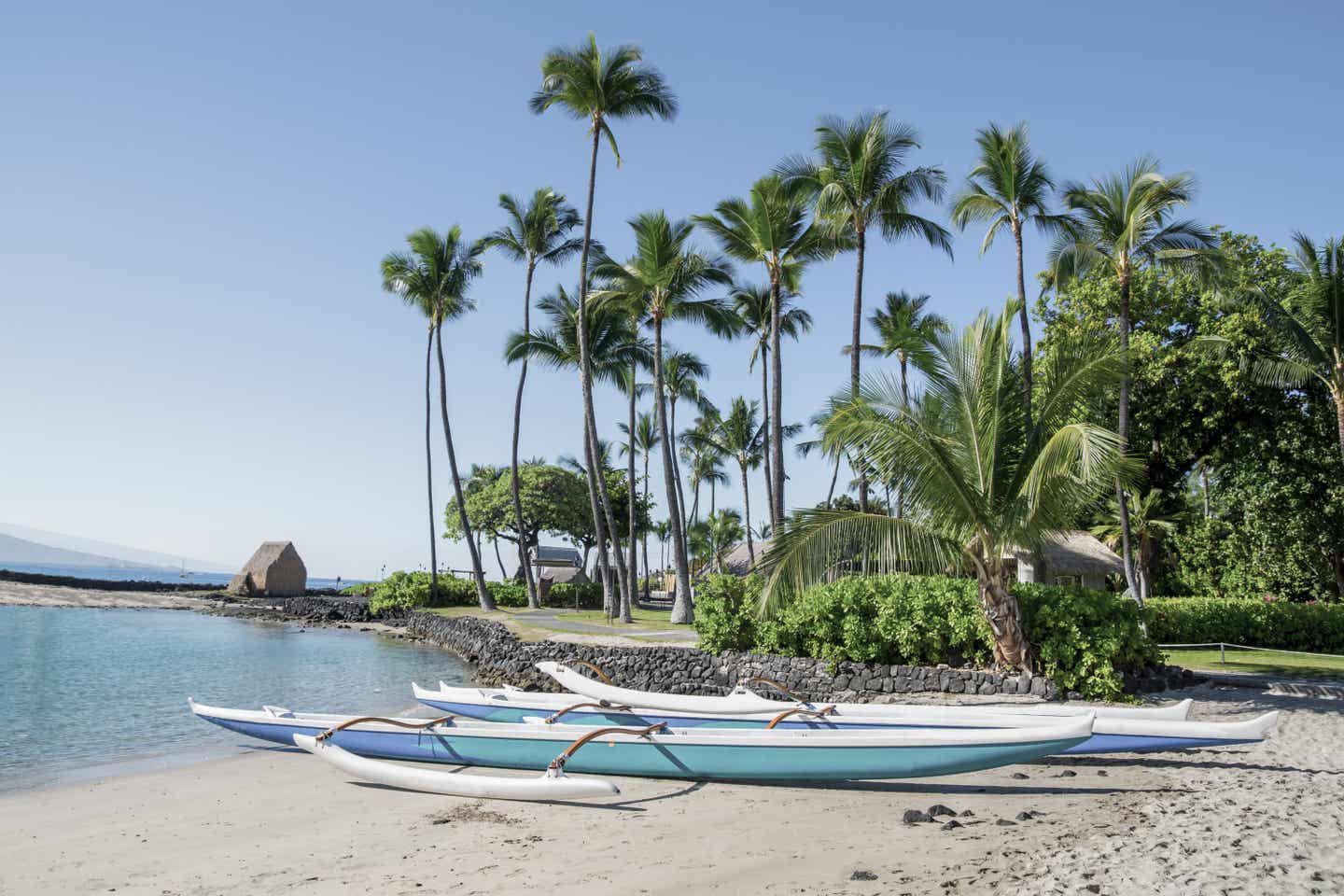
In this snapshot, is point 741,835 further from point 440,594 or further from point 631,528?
point 440,594

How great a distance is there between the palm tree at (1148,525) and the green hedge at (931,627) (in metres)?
18.9

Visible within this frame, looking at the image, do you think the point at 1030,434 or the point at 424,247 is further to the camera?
the point at 424,247

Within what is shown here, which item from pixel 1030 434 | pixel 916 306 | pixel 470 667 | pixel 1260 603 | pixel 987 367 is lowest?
pixel 470 667

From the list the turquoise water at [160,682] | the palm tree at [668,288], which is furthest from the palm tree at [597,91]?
the turquoise water at [160,682]

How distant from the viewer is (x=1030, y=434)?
11172mm

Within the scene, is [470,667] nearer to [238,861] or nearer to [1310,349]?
[238,861]

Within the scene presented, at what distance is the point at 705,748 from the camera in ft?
26.2

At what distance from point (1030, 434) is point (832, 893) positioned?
788cm

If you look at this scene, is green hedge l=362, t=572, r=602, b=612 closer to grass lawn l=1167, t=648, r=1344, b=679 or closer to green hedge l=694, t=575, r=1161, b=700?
green hedge l=694, t=575, r=1161, b=700

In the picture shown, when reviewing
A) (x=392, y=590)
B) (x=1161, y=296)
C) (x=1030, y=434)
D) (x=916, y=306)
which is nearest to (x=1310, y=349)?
(x=1161, y=296)

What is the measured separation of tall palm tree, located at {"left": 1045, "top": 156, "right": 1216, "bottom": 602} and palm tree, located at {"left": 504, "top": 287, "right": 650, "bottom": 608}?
53.9ft

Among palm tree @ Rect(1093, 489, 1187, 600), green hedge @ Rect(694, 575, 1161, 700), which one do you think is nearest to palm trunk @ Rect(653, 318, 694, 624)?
green hedge @ Rect(694, 575, 1161, 700)

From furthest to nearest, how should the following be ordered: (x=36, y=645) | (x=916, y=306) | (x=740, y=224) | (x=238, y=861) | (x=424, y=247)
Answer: (x=916, y=306)
(x=424, y=247)
(x=36, y=645)
(x=740, y=224)
(x=238, y=861)

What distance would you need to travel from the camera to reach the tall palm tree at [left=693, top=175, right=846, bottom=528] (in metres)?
20.2
